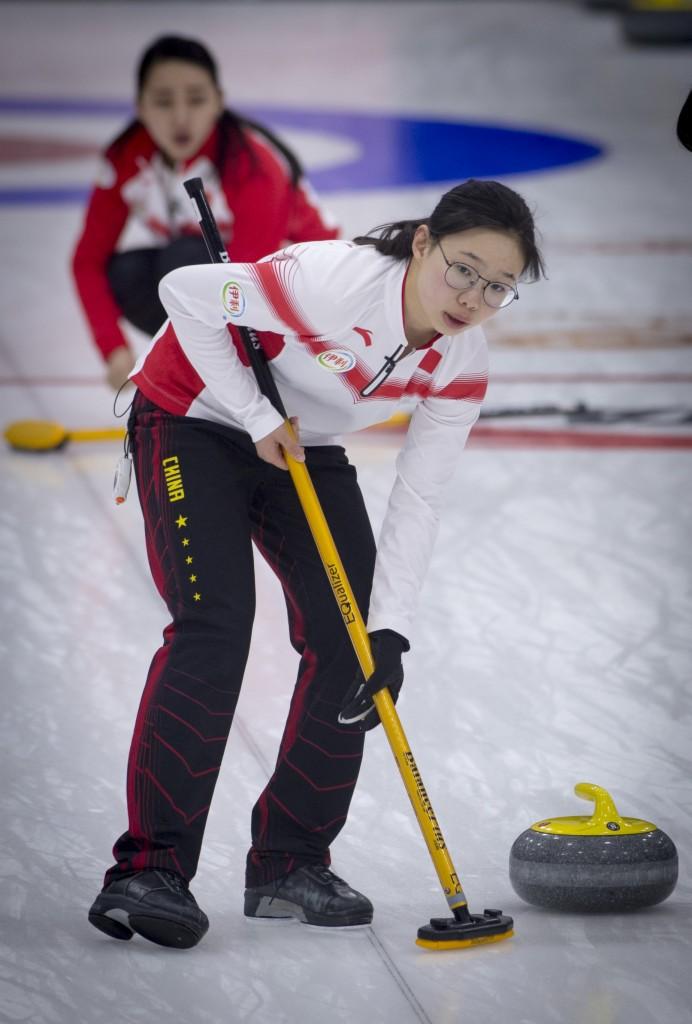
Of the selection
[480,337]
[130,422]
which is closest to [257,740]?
[130,422]

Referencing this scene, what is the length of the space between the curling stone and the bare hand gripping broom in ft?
0.33

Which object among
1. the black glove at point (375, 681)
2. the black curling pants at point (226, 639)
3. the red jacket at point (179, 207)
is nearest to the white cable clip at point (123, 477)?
the black curling pants at point (226, 639)

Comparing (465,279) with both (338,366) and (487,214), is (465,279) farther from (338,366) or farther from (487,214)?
(338,366)

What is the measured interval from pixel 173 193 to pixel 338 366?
2.03 metres

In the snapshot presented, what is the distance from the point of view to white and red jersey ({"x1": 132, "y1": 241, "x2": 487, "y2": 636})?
92.0 inches

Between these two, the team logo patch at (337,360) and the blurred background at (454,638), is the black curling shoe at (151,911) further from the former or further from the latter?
the team logo patch at (337,360)

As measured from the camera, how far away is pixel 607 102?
9.45 meters

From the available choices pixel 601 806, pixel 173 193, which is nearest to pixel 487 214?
pixel 601 806

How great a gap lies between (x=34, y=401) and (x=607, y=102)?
5.50 metres

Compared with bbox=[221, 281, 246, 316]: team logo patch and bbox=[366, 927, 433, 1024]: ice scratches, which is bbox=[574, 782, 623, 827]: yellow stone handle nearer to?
bbox=[366, 927, 433, 1024]: ice scratches

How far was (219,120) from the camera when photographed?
13.4 ft

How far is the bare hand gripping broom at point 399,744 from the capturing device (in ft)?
7.42

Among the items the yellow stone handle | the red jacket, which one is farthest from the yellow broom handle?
the red jacket

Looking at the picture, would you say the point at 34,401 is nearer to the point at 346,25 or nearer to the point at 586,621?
the point at 586,621
